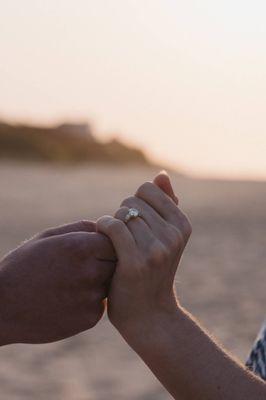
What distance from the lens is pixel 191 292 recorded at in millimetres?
6348

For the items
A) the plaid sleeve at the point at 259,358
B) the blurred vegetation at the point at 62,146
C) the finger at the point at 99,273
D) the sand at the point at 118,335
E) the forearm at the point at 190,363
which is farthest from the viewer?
the blurred vegetation at the point at 62,146

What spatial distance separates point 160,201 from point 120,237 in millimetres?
95

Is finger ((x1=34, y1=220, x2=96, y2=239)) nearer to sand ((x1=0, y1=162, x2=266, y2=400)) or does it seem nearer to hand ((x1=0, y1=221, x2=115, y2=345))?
hand ((x1=0, y1=221, x2=115, y2=345))

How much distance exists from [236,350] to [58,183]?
62.1ft

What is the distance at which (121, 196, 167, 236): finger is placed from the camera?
4.67 feet

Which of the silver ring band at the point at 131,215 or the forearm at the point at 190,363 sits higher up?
the silver ring band at the point at 131,215

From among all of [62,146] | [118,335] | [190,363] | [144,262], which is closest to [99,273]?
[144,262]

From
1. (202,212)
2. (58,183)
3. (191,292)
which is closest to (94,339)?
(191,292)

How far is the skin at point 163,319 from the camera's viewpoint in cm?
137

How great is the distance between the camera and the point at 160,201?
57.5 inches

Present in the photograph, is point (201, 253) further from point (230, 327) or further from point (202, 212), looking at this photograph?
point (202, 212)

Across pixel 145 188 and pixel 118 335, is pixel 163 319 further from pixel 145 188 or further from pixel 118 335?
Result: pixel 118 335

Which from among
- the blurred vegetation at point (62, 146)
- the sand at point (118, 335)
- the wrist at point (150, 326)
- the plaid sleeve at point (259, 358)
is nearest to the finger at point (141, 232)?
the wrist at point (150, 326)

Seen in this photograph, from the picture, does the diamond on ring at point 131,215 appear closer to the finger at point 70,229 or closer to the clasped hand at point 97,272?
the clasped hand at point 97,272
